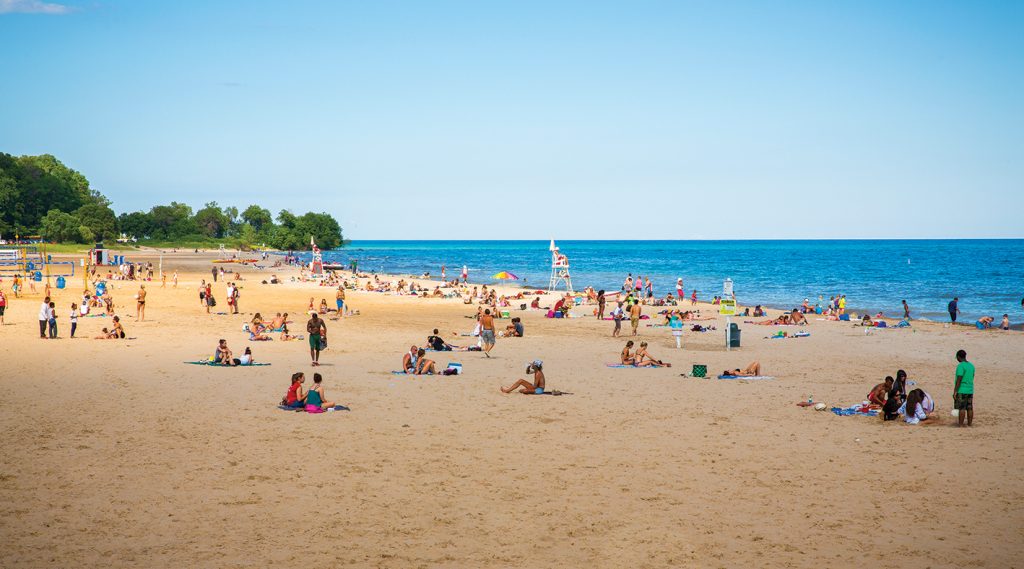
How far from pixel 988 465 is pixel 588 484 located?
19.2 feet

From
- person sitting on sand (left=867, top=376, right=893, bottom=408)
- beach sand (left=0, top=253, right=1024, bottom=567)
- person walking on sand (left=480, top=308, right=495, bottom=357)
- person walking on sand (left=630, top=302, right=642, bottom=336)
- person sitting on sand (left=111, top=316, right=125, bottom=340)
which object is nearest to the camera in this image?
beach sand (left=0, top=253, right=1024, bottom=567)

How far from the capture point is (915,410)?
46.7 feet

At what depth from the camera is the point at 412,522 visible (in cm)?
920

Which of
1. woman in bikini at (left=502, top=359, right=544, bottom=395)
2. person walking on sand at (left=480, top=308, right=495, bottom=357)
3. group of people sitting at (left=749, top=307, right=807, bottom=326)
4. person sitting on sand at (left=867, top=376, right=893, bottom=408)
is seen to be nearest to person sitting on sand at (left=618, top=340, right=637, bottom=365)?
person walking on sand at (left=480, top=308, right=495, bottom=357)

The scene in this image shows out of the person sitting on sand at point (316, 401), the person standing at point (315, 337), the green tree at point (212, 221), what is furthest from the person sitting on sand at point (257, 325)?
the green tree at point (212, 221)

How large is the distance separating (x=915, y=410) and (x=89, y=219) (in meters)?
120

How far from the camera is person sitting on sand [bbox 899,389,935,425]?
46.7 feet

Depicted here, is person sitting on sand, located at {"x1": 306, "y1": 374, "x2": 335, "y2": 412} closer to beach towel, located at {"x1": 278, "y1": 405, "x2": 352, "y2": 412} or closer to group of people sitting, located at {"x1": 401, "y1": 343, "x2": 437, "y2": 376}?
beach towel, located at {"x1": 278, "y1": 405, "x2": 352, "y2": 412}

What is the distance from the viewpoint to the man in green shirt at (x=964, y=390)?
13.8 m

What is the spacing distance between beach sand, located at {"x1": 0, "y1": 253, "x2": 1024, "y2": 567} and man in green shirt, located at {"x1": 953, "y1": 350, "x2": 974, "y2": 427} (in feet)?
1.15

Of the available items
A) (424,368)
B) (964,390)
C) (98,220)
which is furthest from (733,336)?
(98,220)

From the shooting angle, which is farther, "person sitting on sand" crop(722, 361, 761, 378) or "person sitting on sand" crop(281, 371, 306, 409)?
"person sitting on sand" crop(722, 361, 761, 378)

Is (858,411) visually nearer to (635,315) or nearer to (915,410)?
(915,410)

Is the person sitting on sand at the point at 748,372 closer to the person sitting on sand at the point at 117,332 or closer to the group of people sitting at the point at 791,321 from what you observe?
the group of people sitting at the point at 791,321
